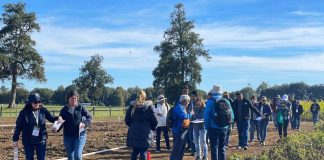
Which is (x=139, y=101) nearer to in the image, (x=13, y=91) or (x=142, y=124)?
(x=142, y=124)

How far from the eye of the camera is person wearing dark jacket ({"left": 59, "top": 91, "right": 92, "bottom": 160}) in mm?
10117

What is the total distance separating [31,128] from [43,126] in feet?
0.83

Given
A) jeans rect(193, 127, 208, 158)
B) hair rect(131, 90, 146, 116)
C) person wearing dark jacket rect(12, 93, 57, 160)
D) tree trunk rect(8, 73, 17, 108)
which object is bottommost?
jeans rect(193, 127, 208, 158)

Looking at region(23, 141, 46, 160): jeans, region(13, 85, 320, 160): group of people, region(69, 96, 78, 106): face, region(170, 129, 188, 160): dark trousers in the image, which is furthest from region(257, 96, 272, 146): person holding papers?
region(23, 141, 46, 160): jeans

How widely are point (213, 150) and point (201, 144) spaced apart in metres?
1.95

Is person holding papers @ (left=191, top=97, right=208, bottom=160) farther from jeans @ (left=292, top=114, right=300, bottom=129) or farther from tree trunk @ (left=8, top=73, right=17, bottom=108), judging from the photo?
tree trunk @ (left=8, top=73, right=17, bottom=108)

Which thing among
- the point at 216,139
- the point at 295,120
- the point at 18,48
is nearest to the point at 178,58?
the point at 18,48

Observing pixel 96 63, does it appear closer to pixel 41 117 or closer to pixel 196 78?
pixel 196 78

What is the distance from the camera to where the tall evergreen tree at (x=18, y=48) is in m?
64.3

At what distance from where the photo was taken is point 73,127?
10102 mm

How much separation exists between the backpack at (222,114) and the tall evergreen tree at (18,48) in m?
54.9

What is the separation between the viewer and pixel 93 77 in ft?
331

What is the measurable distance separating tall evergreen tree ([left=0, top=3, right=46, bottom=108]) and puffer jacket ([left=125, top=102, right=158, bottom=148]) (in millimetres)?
55626

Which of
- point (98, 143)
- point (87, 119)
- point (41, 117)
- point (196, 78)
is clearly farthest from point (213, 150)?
point (196, 78)
